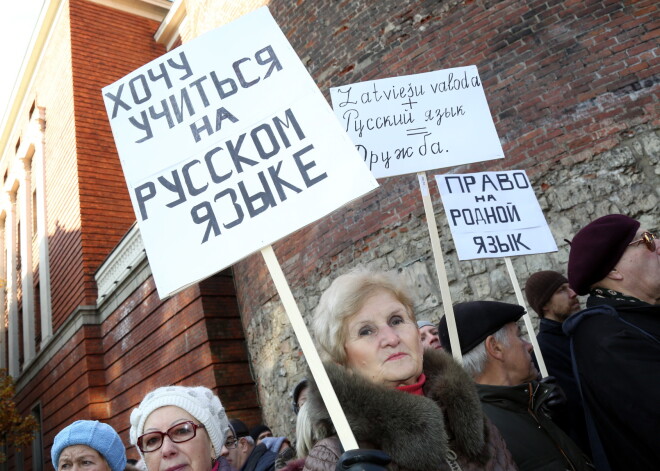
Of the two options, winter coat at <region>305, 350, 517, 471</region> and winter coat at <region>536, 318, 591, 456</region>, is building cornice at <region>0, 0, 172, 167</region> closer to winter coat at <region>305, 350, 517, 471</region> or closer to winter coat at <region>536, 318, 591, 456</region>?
winter coat at <region>536, 318, 591, 456</region>

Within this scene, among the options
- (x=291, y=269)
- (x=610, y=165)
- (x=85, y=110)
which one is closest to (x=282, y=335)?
(x=291, y=269)

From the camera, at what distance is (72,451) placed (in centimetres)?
285

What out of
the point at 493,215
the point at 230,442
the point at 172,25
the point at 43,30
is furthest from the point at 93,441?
the point at 43,30

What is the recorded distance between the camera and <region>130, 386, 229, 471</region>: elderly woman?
2.33m

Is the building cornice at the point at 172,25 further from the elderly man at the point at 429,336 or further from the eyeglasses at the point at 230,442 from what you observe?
the eyeglasses at the point at 230,442

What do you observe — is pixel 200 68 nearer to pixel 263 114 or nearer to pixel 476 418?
pixel 263 114

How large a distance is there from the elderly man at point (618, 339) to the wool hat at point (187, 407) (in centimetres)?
161

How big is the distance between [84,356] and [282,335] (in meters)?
6.65

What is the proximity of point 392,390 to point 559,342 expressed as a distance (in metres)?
2.12

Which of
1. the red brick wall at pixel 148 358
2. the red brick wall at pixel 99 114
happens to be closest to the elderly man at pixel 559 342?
the red brick wall at pixel 148 358

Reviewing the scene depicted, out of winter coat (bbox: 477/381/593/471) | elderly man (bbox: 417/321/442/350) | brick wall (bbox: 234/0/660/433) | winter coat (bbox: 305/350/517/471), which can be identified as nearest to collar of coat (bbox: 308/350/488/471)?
winter coat (bbox: 305/350/517/471)

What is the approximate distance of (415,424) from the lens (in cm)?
167

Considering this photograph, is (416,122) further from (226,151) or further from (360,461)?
(360,461)

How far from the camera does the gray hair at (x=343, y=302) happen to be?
2008 mm
